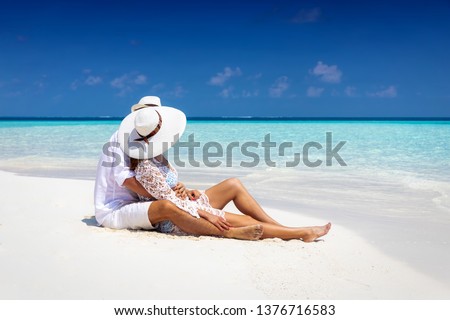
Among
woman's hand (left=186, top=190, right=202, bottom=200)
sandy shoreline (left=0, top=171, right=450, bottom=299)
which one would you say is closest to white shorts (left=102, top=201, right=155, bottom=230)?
sandy shoreline (left=0, top=171, right=450, bottom=299)

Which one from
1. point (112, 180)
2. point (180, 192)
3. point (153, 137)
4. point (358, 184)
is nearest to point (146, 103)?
point (153, 137)

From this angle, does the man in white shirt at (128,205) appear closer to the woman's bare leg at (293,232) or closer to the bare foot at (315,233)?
the woman's bare leg at (293,232)

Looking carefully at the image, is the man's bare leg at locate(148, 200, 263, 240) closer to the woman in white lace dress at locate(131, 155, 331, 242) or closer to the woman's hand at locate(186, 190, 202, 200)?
the woman in white lace dress at locate(131, 155, 331, 242)

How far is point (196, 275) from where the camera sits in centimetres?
352

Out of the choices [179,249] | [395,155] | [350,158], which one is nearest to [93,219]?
[179,249]

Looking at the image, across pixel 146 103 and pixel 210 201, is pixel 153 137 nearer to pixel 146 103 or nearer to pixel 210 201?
pixel 146 103

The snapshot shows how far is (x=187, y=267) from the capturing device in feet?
12.1

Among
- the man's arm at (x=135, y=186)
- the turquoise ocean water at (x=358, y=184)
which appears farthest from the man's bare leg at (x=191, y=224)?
the turquoise ocean water at (x=358, y=184)

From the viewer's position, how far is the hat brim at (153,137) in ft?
14.5

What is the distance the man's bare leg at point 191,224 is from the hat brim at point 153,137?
462 millimetres

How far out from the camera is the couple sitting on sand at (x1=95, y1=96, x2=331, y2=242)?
441 centimetres

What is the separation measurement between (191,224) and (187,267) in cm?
82

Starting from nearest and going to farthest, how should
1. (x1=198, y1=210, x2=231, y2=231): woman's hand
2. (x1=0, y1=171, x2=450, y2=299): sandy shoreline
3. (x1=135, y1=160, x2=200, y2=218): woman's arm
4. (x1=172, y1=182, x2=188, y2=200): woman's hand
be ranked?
(x1=0, y1=171, x2=450, y2=299): sandy shoreline, (x1=135, y1=160, x2=200, y2=218): woman's arm, (x1=198, y1=210, x2=231, y2=231): woman's hand, (x1=172, y1=182, x2=188, y2=200): woman's hand

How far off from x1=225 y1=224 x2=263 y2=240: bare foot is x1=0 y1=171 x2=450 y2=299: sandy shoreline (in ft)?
0.24
